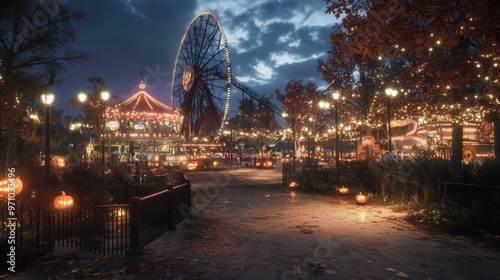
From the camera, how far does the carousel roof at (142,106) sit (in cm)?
3653

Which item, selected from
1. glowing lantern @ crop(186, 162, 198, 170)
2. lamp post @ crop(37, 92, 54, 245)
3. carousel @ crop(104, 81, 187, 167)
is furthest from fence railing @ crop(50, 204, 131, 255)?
glowing lantern @ crop(186, 162, 198, 170)

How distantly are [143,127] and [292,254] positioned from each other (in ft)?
108

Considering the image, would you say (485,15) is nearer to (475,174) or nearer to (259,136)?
(475,174)

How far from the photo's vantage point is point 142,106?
37.2 meters

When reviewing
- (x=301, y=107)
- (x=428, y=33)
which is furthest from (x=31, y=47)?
(x=301, y=107)

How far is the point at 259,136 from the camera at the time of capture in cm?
5844

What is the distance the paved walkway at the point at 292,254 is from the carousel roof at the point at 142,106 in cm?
2808

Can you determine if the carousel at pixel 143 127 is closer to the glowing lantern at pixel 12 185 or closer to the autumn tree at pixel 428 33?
the glowing lantern at pixel 12 185

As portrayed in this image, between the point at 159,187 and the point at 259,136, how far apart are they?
46.2 meters

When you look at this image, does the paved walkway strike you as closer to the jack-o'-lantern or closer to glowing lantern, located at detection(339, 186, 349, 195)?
glowing lantern, located at detection(339, 186, 349, 195)

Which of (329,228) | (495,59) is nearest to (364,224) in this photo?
(329,228)

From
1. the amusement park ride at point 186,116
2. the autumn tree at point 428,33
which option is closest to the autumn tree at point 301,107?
the amusement park ride at point 186,116

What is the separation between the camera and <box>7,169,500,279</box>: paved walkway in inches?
239

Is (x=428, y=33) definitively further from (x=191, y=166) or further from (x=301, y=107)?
(x=301, y=107)
